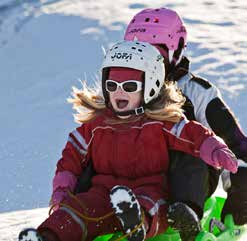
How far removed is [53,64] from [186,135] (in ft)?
20.9

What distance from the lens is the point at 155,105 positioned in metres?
4.00

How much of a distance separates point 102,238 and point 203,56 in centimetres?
672

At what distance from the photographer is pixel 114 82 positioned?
3.94 m

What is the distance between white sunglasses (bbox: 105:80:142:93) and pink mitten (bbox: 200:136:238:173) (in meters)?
0.45

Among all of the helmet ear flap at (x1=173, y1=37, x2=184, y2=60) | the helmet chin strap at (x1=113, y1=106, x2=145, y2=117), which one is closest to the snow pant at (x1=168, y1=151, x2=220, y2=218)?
the helmet chin strap at (x1=113, y1=106, x2=145, y2=117)

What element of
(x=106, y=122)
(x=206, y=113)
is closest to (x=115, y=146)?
(x=106, y=122)

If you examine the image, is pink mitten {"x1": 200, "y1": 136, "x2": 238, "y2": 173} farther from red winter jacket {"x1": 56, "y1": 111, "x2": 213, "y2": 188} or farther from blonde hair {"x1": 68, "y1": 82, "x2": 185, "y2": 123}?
blonde hair {"x1": 68, "y1": 82, "x2": 185, "y2": 123}

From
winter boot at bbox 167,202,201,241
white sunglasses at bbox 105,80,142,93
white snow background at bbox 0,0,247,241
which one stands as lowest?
white snow background at bbox 0,0,247,241

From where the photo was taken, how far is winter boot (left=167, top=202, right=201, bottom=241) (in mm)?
3514

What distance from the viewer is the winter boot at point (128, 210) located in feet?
11.0

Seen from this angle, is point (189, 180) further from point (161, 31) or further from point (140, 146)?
point (161, 31)

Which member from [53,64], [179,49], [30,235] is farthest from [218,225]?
[53,64]

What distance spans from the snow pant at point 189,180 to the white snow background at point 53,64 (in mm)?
1453

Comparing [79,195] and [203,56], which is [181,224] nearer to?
[79,195]
